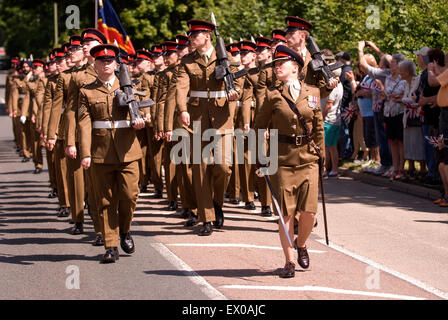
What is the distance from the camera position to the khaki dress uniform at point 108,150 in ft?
30.1

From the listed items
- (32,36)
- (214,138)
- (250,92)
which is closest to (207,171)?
(214,138)

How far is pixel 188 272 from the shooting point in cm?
856

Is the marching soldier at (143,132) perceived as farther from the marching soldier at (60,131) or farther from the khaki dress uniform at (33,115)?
the khaki dress uniform at (33,115)

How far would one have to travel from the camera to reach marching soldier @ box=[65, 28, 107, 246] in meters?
9.88

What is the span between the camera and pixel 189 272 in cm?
856

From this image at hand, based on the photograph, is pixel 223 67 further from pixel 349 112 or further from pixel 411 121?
pixel 349 112

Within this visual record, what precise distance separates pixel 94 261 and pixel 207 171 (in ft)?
7.45

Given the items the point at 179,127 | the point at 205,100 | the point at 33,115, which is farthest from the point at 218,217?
the point at 33,115

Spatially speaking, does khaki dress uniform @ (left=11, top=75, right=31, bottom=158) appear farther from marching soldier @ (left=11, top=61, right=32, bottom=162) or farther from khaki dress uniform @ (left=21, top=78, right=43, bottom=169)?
khaki dress uniform @ (left=21, top=78, right=43, bottom=169)

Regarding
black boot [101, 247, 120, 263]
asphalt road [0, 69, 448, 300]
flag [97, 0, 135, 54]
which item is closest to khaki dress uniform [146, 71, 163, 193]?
asphalt road [0, 69, 448, 300]

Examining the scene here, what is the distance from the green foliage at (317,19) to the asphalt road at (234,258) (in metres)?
4.57

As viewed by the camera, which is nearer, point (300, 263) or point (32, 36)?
point (300, 263)

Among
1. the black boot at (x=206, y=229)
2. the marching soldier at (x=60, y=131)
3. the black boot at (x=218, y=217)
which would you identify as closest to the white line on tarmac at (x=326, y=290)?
the black boot at (x=206, y=229)
